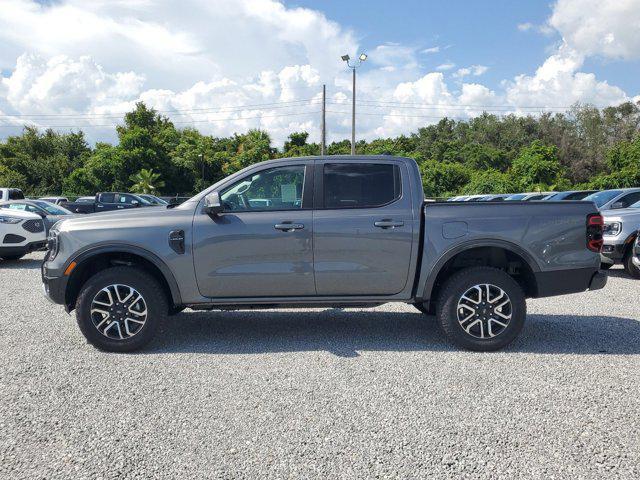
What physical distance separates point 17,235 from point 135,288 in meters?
8.07

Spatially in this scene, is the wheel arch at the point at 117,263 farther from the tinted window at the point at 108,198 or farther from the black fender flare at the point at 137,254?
the tinted window at the point at 108,198

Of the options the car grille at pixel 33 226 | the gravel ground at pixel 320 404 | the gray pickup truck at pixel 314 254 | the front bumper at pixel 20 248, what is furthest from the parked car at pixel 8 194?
the gray pickup truck at pixel 314 254

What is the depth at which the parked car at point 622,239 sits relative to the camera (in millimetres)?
9328

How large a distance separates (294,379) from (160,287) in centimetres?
164

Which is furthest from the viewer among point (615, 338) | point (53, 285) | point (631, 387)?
point (615, 338)

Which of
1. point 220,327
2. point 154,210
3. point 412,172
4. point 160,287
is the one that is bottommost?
point 220,327

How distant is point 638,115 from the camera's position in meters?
54.0

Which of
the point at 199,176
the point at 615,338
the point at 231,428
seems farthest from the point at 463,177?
the point at 231,428

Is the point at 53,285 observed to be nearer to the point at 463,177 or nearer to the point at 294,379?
the point at 294,379

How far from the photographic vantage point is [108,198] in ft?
81.8

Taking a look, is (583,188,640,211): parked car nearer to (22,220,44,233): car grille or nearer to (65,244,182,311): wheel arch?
(65,244,182,311): wheel arch

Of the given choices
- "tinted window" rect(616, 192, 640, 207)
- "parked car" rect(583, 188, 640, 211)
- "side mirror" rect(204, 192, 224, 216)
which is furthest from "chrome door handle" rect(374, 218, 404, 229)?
"tinted window" rect(616, 192, 640, 207)

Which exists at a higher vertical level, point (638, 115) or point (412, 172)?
point (638, 115)

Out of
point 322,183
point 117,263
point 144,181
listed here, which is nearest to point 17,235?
point 117,263
